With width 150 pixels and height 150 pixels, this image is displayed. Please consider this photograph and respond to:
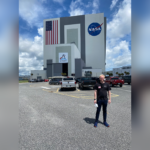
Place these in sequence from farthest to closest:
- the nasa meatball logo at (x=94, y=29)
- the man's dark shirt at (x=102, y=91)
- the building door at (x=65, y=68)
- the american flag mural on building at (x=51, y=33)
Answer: the american flag mural on building at (x=51, y=33) → the nasa meatball logo at (x=94, y=29) → the building door at (x=65, y=68) → the man's dark shirt at (x=102, y=91)

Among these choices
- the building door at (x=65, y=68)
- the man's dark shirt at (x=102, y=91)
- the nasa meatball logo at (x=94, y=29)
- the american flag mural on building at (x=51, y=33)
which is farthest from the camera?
the american flag mural on building at (x=51, y=33)

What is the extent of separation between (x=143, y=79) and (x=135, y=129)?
0.99 m

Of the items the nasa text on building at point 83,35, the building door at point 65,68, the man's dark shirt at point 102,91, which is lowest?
the man's dark shirt at point 102,91

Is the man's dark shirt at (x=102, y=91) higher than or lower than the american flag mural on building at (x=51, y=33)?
lower

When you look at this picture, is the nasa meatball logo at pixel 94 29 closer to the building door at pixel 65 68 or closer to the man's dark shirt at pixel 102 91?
the building door at pixel 65 68

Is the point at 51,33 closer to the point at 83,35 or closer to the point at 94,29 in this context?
the point at 83,35

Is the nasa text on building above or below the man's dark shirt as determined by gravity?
above

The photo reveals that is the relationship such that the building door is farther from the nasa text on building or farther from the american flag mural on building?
the american flag mural on building

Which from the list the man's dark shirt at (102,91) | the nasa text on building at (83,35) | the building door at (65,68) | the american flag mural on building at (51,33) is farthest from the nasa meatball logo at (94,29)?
the man's dark shirt at (102,91)

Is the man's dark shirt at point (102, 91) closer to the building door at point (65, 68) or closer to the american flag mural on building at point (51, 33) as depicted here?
the building door at point (65, 68)

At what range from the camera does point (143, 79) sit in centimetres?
192

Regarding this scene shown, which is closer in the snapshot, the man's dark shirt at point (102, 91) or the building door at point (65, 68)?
the man's dark shirt at point (102, 91)

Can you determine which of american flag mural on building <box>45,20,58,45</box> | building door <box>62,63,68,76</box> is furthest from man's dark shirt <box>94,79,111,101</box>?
american flag mural on building <box>45,20,58,45</box>

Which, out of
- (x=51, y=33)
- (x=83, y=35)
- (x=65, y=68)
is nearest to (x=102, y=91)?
(x=65, y=68)
